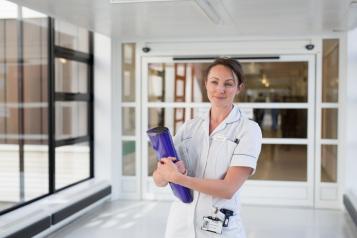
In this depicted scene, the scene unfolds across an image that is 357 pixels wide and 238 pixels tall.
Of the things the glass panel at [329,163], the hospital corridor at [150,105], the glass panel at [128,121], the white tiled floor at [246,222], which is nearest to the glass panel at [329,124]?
the hospital corridor at [150,105]

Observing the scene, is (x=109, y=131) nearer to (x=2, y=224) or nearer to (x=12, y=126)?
(x=12, y=126)

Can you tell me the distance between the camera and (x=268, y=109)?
23.6 feet

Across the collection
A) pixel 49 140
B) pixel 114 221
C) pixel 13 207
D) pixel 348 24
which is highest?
pixel 348 24

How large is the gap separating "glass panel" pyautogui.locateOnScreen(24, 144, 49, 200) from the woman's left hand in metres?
4.03

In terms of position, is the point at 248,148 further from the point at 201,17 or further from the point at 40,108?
the point at 40,108

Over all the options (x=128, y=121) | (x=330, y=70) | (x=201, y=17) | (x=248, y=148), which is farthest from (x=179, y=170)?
(x=128, y=121)

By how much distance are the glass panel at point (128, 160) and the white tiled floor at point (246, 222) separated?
580 millimetres

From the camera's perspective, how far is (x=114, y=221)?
6.17m

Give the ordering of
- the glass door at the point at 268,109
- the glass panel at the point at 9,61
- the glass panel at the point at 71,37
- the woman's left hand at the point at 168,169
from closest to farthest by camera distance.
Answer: the woman's left hand at the point at 168,169, the glass panel at the point at 9,61, the glass panel at the point at 71,37, the glass door at the point at 268,109

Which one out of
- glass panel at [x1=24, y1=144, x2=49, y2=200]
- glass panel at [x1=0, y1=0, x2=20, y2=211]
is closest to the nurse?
glass panel at [x1=0, y1=0, x2=20, y2=211]

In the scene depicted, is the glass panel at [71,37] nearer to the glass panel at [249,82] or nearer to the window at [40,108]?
the window at [40,108]

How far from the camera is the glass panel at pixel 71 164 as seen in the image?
6480 mm

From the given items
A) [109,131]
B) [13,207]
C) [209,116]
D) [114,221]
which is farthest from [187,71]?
[209,116]

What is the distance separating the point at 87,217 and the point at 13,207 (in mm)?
1309
